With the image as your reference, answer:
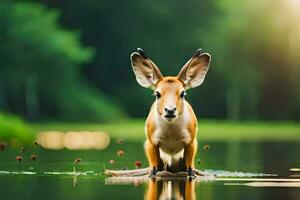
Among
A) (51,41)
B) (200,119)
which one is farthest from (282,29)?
(51,41)

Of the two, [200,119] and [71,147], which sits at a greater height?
[200,119]

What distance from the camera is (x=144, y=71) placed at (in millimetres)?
14797

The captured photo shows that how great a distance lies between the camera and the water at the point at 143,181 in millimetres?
12688

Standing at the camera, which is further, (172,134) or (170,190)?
(172,134)

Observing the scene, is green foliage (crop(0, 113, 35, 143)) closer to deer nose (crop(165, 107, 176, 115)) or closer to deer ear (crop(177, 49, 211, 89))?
deer ear (crop(177, 49, 211, 89))

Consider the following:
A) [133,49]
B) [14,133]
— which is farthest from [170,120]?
[133,49]

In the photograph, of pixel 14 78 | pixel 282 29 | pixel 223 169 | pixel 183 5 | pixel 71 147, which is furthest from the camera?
pixel 183 5

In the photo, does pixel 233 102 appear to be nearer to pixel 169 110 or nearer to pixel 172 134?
pixel 172 134

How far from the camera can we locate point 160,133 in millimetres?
14312

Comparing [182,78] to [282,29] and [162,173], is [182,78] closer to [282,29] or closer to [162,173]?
[162,173]

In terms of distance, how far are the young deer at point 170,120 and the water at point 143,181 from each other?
32cm

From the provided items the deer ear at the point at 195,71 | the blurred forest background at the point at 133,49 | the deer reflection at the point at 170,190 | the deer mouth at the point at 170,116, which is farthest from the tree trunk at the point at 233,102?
the deer reflection at the point at 170,190

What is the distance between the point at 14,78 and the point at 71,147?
2459 cm

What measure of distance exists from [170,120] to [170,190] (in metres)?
1.37
